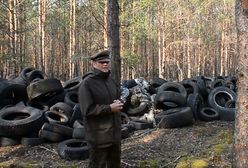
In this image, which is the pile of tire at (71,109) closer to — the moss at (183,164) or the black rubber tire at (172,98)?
the black rubber tire at (172,98)

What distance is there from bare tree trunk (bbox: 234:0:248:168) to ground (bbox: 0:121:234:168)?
4.02 ft

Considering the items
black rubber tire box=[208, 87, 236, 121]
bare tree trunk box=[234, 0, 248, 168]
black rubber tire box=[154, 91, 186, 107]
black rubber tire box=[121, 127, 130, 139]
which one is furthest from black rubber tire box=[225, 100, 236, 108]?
bare tree trunk box=[234, 0, 248, 168]

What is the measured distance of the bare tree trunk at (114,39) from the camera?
28.0 ft

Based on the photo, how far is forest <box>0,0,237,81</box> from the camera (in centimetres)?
2705

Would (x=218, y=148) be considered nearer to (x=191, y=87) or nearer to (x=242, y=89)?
(x=242, y=89)

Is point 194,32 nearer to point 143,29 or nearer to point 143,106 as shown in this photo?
point 143,29

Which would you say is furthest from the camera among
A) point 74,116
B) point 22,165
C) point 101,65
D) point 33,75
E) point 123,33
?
point 123,33

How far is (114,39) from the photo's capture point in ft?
28.1

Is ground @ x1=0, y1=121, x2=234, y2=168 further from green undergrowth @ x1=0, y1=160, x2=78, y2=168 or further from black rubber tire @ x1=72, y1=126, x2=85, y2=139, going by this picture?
black rubber tire @ x1=72, y1=126, x2=85, y2=139

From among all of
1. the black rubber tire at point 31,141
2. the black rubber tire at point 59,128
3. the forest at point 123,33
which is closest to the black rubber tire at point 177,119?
the black rubber tire at point 59,128

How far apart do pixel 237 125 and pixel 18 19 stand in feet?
84.0

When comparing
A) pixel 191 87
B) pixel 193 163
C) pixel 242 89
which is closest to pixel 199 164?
pixel 193 163

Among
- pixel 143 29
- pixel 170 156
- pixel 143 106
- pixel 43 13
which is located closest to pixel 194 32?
pixel 143 29

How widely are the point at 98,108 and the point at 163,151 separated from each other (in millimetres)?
3601
